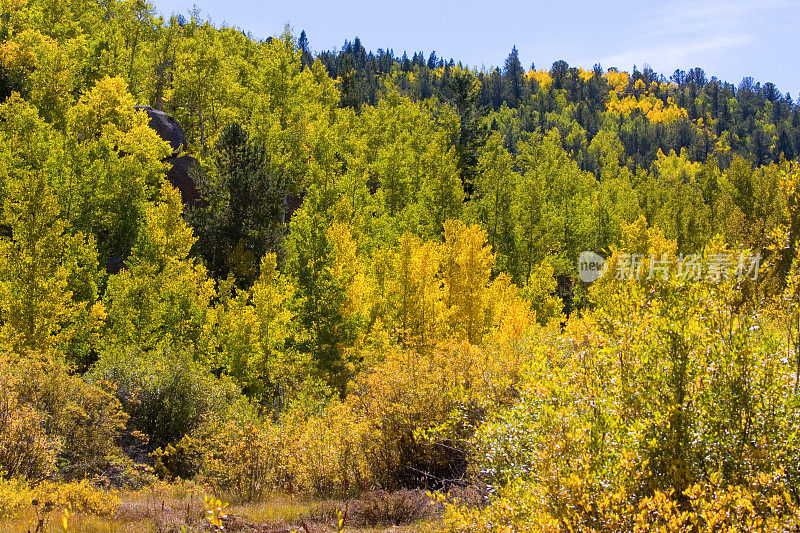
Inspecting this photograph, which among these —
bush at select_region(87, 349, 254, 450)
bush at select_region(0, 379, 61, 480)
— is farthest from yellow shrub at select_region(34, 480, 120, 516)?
bush at select_region(87, 349, 254, 450)

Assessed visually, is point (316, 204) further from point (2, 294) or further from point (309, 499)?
point (309, 499)

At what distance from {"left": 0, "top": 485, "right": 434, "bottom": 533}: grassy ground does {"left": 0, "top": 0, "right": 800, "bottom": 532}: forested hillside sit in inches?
10.2

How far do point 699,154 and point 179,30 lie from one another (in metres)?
177

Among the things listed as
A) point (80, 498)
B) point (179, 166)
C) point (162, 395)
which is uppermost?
point (179, 166)

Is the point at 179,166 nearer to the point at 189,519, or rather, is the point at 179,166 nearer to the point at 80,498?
the point at 80,498

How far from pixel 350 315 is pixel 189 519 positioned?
1933 cm

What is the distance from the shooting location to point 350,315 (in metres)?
31.8

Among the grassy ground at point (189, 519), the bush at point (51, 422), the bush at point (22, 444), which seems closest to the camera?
the grassy ground at point (189, 519)

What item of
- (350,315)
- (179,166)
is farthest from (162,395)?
(179,166)

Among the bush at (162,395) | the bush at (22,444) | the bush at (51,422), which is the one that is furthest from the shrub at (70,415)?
the bush at (162,395)

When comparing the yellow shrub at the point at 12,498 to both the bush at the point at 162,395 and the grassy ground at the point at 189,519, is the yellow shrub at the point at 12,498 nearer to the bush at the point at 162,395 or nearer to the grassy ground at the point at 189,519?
the grassy ground at the point at 189,519

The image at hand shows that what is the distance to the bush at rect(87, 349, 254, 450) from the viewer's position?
838 inches

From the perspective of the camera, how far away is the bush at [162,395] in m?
21.3

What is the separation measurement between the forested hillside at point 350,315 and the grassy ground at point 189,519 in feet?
0.85
